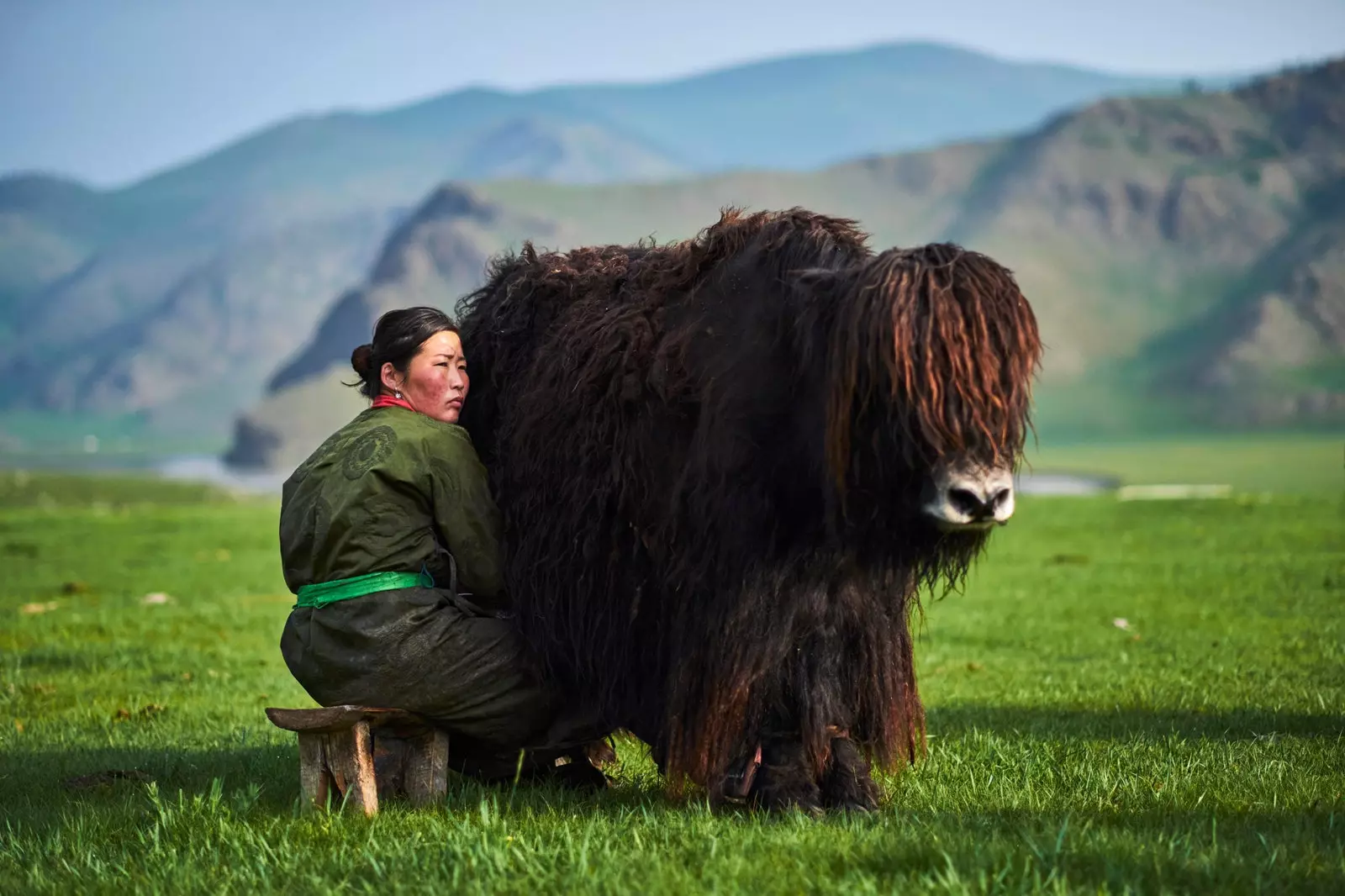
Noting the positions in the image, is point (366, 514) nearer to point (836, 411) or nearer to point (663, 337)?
point (663, 337)

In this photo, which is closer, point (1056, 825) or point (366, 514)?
point (1056, 825)

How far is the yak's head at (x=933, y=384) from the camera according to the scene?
192 inches

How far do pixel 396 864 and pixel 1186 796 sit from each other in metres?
3.00

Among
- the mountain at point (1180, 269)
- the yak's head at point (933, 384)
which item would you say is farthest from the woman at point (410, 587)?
the mountain at point (1180, 269)

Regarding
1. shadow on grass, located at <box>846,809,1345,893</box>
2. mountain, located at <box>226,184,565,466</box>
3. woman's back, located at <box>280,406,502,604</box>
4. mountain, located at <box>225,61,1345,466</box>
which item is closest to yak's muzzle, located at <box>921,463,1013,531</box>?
shadow on grass, located at <box>846,809,1345,893</box>

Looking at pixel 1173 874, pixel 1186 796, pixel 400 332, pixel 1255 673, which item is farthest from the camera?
pixel 1255 673

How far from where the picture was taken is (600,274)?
21.5 ft

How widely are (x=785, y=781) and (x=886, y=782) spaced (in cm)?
84

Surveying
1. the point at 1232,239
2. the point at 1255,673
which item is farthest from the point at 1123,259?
the point at 1255,673

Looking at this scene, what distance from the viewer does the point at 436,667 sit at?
5.96 m

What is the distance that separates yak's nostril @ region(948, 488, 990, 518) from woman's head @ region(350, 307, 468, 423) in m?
2.49

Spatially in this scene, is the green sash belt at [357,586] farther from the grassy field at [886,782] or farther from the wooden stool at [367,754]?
the grassy field at [886,782]

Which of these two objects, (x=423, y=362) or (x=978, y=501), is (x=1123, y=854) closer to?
(x=978, y=501)

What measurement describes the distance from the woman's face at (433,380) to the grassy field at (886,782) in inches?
65.1
